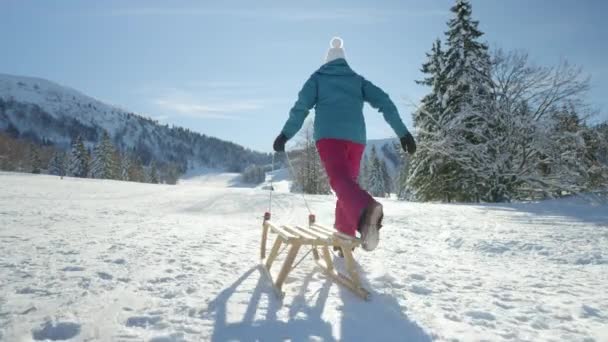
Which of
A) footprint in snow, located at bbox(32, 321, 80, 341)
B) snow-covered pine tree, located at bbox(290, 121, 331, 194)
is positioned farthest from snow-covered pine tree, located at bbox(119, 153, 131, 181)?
footprint in snow, located at bbox(32, 321, 80, 341)

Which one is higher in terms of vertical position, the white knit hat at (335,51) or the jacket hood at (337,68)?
the white knit hat at (335,51)

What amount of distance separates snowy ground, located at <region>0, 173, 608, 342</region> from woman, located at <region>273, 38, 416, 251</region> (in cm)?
101

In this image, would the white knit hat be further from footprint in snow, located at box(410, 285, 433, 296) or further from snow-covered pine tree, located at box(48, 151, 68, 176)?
snow-covered pine tree, located at box(48, 151, 68, 176)

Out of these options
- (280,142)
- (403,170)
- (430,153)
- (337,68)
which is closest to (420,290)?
(280,142)

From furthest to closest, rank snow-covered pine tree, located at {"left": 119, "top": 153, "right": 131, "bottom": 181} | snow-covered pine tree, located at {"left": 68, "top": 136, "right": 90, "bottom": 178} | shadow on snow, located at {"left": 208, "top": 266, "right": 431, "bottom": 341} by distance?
snow-covered pine tree, located at {"left": 119, "top": 153, "right": 131, "bottom": 181} → snow-covered pine tree, located at {"left": 68, "top": 136, "right": 90, "bottom": 178} → shadow on snow, located at {"left": 208, "top": 266, "right": 431, "bottom": 341}

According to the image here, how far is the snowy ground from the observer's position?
2.29m

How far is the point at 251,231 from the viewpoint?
20.7 feet

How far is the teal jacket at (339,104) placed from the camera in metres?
3.98

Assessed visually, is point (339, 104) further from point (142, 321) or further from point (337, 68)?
point (142, 321)

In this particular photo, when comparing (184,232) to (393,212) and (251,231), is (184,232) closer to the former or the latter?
(251,231)

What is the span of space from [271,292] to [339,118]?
6.44 feet

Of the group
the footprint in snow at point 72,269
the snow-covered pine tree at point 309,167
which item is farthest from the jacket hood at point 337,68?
the snow-covered pine tree at point 309,167

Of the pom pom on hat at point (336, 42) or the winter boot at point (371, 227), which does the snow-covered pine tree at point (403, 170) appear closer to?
the pom pom on hat at point (336, 42)

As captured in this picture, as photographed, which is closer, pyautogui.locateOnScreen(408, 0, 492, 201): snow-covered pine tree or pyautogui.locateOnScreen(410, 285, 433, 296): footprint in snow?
pyautogui.locateOnScreen(410, 285, 433, 296): footprint in snow
